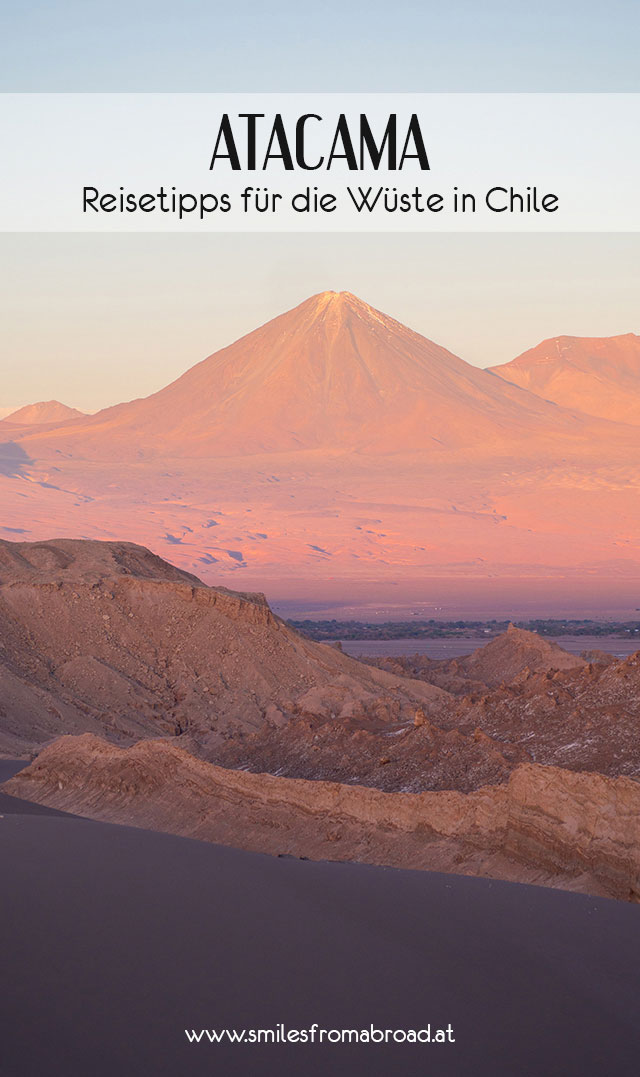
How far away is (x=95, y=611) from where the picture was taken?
79.8ft

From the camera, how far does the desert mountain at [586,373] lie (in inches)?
5689

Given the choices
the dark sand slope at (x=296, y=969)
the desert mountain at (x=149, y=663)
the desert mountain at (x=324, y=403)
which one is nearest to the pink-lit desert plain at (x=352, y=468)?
the desert mountain at (x=324, y=403)

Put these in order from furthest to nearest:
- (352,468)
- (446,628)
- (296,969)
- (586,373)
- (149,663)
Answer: (586,373) → (352,468) → (446,628) → (149,663) → (296,969)

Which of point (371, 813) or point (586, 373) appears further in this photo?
point (586, 373)

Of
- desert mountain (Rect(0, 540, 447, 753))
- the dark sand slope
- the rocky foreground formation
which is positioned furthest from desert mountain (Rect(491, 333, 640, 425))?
the dark sand slope

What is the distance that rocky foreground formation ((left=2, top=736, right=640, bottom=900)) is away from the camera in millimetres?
8734

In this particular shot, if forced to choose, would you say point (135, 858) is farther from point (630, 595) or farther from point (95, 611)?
point (630, 595)

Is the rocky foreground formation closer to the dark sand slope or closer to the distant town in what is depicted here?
the dark sand slope

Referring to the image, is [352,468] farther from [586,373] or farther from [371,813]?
[371,813]

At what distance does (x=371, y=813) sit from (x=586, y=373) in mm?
147108

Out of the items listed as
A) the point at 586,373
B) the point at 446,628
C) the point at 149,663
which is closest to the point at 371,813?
the point at 149,663

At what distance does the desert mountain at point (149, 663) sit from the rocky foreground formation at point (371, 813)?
4.83 m

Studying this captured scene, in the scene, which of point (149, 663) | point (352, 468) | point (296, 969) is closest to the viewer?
point (296, 969)

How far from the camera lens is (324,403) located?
125m
